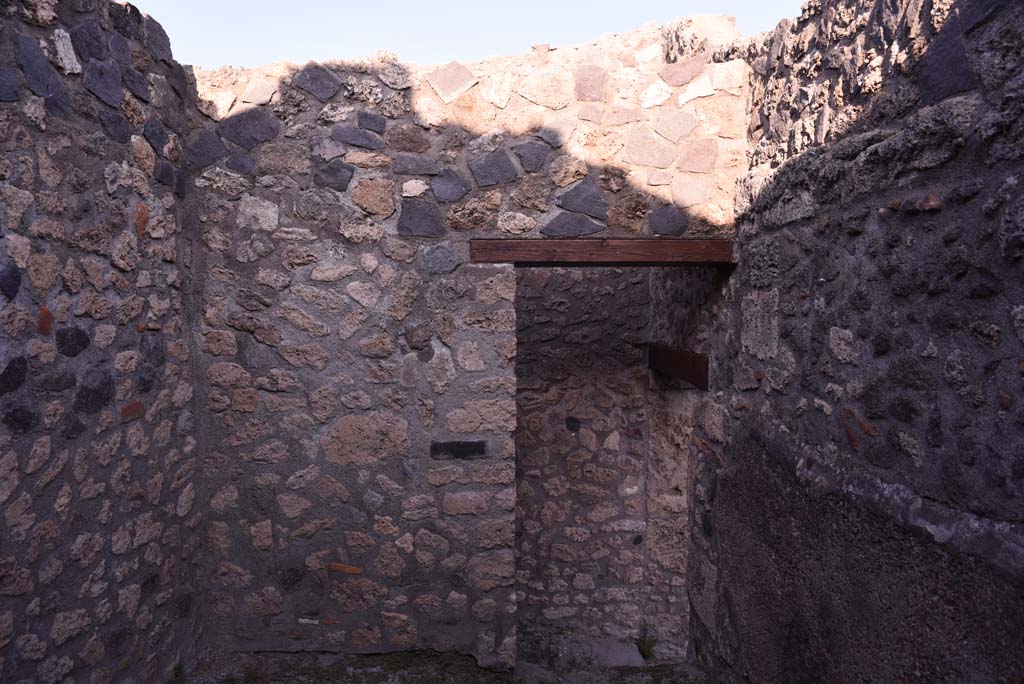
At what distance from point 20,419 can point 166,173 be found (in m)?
1.10

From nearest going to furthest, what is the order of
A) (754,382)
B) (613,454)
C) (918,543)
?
(918,543) < (754,382) < (613,454)

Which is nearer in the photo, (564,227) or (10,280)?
(10,280)

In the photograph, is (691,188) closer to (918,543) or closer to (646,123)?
(646,123)

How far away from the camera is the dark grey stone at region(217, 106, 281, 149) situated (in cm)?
273

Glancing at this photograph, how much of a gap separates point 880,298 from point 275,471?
7.39ft

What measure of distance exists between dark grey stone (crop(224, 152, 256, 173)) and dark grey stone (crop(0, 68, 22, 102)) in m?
0.98

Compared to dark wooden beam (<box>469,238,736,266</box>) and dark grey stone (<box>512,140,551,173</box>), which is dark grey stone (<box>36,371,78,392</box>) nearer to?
dark wooden beam (<box>469,238,736,266</box>)

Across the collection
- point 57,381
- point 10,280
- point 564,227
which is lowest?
point 57,381

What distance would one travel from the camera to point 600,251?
2.77 metres

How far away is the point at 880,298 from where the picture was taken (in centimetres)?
184

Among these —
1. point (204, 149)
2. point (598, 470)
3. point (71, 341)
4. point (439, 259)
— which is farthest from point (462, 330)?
point (598, 470)

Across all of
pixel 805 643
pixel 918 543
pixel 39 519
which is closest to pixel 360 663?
pixel 39 519

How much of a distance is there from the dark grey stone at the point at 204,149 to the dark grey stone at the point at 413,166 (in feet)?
2.23

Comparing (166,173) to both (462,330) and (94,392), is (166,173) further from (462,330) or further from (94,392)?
(462,330)
